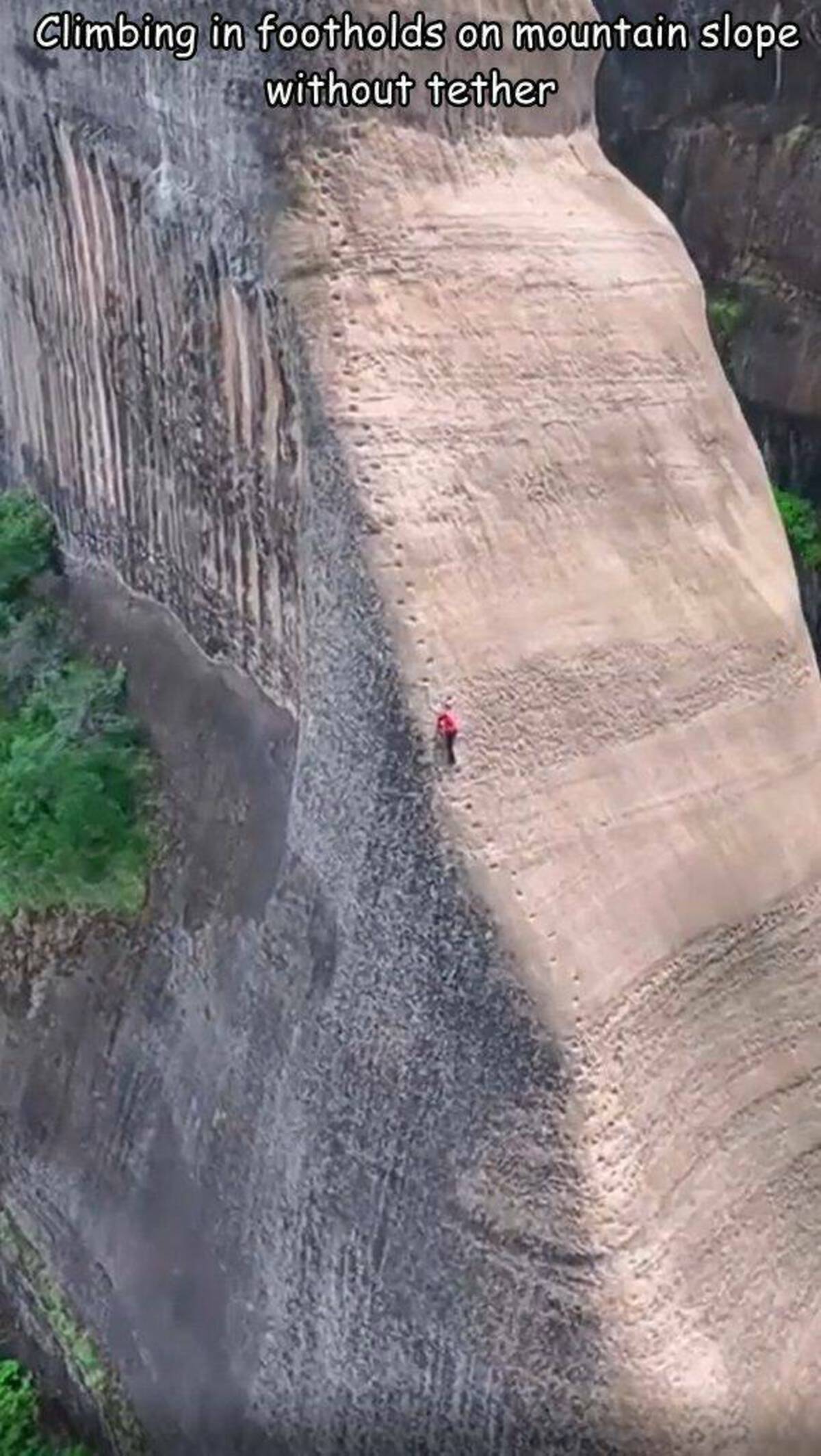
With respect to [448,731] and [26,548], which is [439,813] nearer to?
[448,731]

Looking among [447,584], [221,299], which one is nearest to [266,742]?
[447,584]

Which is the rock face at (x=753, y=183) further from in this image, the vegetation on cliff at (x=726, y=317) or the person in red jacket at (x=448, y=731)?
the person in red jacket at (x=448, y=731)

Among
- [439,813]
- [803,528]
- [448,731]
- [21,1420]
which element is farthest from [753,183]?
[21,1420]

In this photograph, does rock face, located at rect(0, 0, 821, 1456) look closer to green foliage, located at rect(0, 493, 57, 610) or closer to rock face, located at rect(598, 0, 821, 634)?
green foliage, located at rect(0, 493, 57, 610)

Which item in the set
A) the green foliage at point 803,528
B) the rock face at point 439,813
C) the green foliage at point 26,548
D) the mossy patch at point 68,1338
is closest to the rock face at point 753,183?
the green foliage at point 803,528

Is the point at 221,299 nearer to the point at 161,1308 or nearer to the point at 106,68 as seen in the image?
the point at 106,68

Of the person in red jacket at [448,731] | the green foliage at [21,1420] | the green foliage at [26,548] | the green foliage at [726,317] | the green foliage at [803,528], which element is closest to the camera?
the person in red jacket at [448,731]

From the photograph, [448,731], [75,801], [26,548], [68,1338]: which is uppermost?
[448,731]
